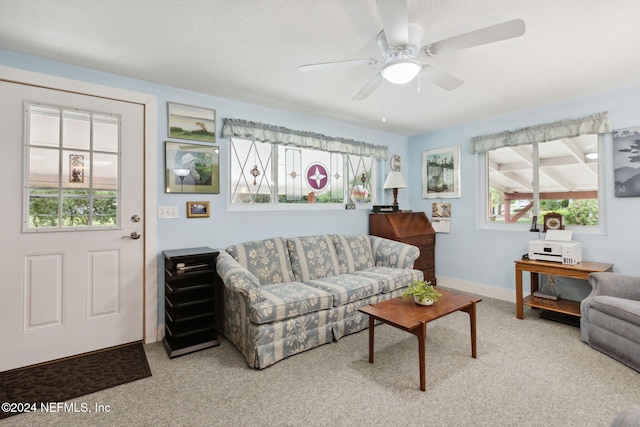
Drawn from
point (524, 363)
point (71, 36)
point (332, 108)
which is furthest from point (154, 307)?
point (524, 363)

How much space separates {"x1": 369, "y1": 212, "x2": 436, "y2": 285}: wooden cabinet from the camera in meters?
4.11

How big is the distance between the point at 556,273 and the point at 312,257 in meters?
2.42

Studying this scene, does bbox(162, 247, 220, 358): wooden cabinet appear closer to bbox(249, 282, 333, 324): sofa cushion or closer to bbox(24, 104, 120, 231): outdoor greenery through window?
bbox(249, 282, 333, 324): sofa cushion

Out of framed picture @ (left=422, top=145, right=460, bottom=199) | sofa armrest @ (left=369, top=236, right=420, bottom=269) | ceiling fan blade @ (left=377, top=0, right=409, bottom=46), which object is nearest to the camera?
ceiling fan blade @ (left=377, top=0, right=409, bottom=46)

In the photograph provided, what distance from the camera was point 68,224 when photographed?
96.4 inches

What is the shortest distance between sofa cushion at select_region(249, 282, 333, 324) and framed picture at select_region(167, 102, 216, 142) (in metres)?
1.61

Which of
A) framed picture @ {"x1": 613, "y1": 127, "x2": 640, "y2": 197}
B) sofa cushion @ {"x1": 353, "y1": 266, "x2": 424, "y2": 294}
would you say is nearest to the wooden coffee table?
sofa cushion @ {"x1": 353, "y1": 266, "x2": 424, "y2": 294}

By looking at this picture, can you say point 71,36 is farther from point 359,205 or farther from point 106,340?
point 359,205

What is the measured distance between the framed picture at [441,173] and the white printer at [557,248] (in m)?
1.28

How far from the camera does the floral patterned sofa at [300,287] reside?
2.30 meters

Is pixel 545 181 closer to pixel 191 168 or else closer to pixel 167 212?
pixel 191 168

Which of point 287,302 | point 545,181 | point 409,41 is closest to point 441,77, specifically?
point 409,41

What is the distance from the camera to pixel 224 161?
318 cm

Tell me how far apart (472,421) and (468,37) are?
210 cm
